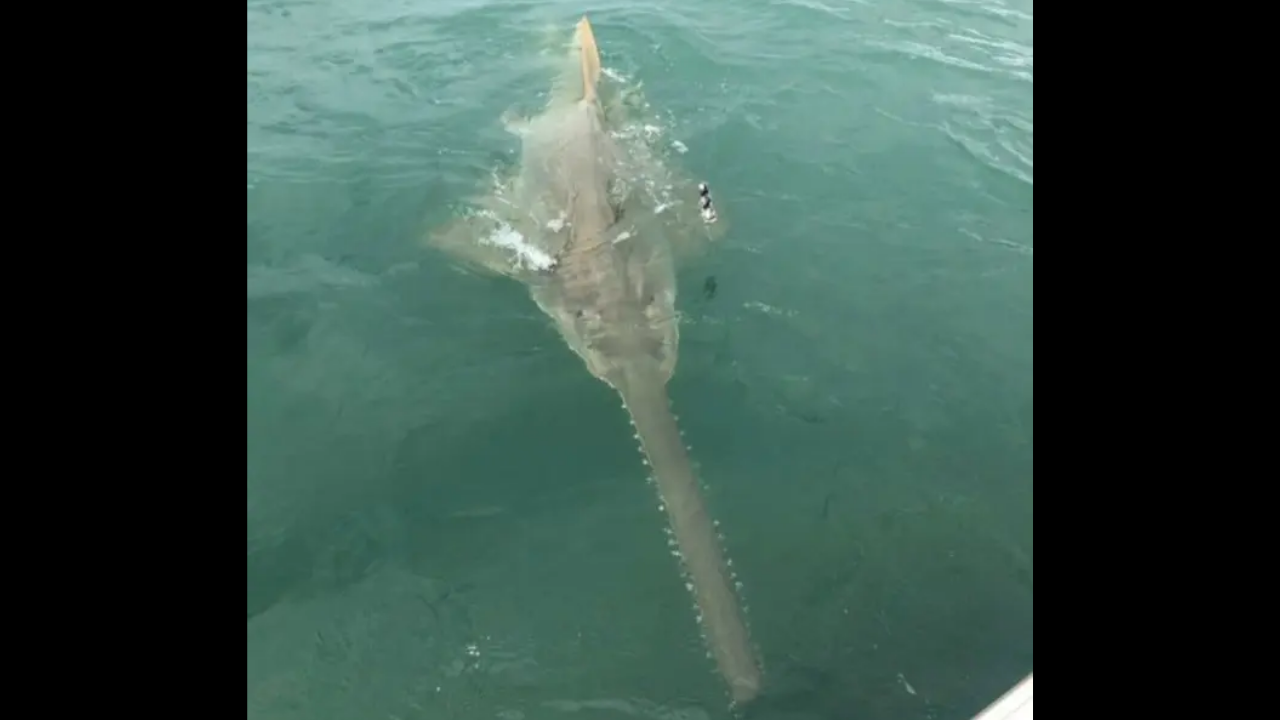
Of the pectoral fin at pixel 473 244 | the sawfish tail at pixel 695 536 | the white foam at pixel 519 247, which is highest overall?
the white foam at pixel 519 247

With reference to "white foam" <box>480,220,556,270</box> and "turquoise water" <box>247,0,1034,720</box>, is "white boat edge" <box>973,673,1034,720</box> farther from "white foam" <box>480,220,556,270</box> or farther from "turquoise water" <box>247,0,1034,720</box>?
"white foam" <box>480,220,556,270</box>

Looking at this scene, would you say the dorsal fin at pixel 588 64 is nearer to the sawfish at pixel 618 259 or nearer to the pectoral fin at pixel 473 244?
the sawfish at pixel 618 259

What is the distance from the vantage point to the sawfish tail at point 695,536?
6.90 meters

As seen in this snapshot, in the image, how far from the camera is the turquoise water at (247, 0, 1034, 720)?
704 cm

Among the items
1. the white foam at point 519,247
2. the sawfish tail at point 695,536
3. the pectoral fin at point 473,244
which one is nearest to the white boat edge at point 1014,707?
the sawfish tail at point 695,536

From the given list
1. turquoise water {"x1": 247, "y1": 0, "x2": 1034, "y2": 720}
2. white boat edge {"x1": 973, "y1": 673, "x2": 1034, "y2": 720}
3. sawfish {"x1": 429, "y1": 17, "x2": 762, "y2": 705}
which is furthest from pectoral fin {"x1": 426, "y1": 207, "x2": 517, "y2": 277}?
white boat edge {"x1": 973, "y1": 673, "x2": 1034, "y2": 720}

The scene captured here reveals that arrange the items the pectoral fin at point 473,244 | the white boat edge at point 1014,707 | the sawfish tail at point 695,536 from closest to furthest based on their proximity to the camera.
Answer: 1. the white boat edge at point 1014,707
2. the sawfish tail at point 695,536
3. the pectoral fin at point 473,244

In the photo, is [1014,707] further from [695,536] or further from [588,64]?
[588,64]

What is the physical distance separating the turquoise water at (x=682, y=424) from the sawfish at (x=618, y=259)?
0.69 ft

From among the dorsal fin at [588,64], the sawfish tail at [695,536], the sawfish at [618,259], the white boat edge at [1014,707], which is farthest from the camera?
the dorsal fin at [588,64]
